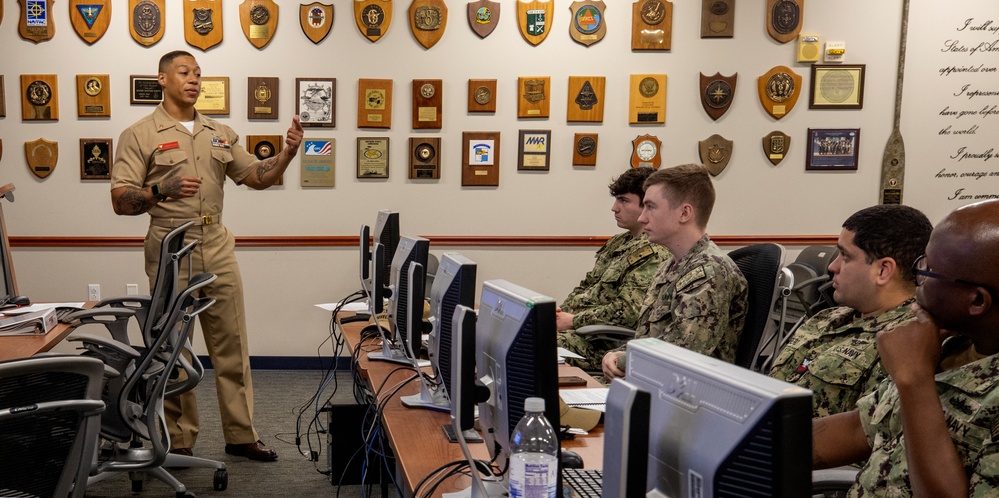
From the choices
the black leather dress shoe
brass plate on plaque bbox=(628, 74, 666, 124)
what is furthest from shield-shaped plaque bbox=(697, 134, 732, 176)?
the black leather dress shoe

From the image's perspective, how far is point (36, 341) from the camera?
2.93 meters

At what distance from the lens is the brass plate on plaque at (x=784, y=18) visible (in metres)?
5.36

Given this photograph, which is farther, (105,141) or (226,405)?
(105,141)

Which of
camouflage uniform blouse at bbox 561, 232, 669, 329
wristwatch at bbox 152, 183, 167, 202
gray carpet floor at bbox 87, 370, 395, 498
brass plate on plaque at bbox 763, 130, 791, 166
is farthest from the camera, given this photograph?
brass plate on plaque at bbox 763, 130, 791, 166

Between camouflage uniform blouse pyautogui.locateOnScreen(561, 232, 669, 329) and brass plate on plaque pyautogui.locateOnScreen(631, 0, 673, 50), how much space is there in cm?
196

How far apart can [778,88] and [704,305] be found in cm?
338

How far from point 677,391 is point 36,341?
105 inches

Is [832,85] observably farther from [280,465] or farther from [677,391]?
[677,391]

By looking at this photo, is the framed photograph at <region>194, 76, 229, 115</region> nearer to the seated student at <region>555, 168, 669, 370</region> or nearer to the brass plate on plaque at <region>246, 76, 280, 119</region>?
the brass plate on plaque at <region>246, 76, 280, 119</region>

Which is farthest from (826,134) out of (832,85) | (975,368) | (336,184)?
(975,368)

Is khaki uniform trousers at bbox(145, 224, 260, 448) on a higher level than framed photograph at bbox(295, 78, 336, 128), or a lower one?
lower

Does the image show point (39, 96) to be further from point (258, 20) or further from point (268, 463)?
point (268, 463)

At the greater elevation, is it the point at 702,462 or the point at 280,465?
the point at 702,462

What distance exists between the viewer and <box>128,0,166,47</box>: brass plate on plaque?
516cm
